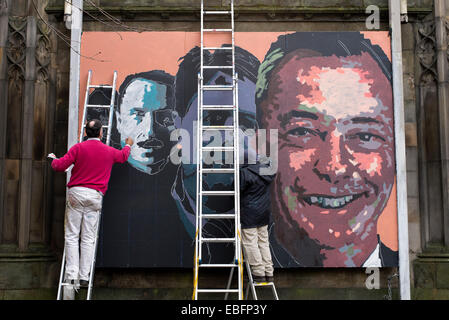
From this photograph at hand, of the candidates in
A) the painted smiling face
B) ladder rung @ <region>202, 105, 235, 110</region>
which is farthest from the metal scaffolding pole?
ladder rung @ <region>202, 105, 235, 110</region>

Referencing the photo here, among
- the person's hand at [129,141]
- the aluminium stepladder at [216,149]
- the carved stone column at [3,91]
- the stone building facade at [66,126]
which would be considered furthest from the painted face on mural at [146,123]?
the carved stone column at [3,91]

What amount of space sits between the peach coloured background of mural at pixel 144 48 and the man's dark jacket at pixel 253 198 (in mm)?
1912

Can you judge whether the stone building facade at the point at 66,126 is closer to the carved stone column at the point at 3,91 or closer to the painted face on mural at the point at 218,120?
the carved stone column at the point at 3,91

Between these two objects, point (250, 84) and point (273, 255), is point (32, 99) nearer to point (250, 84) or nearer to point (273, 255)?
point (250, 84)

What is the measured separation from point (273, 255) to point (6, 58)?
15.9ft

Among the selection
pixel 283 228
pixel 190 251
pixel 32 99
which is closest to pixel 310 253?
pixel 283 228

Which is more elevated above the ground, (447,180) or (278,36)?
(278,36)

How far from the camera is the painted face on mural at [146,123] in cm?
745

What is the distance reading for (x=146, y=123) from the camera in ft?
24.6

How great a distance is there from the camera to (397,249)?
736cm

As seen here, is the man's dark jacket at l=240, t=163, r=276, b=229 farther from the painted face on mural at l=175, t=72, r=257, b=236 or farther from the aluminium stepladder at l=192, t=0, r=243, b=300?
the painted face on mural at l=175, t=72, r=257, b=236

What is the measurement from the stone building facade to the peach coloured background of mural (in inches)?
7.1

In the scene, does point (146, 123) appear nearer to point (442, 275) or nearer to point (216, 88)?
point (216, 88)

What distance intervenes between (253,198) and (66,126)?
3068mm
